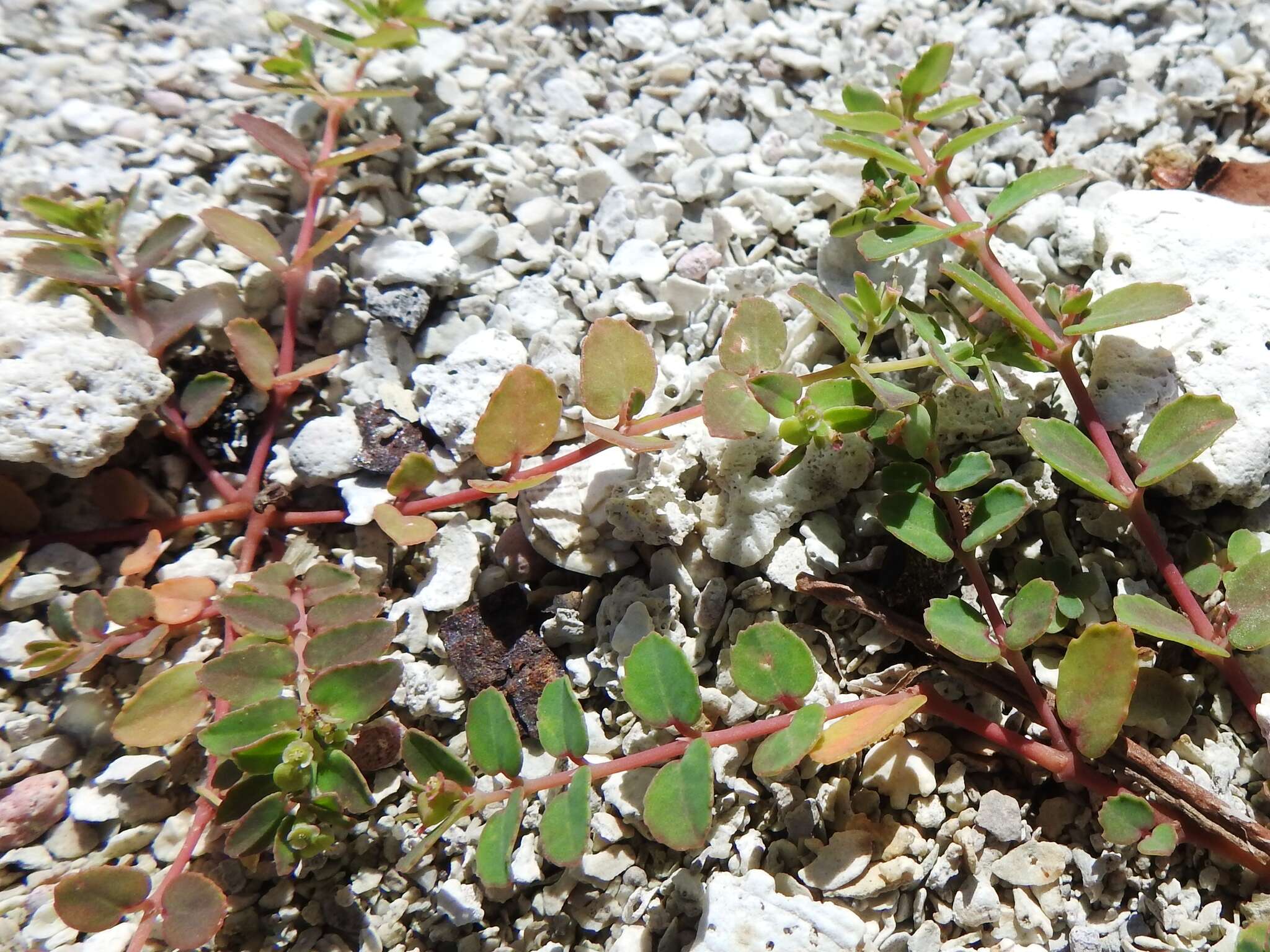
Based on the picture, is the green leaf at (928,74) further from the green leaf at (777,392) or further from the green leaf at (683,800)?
the green leaf at (683,800)


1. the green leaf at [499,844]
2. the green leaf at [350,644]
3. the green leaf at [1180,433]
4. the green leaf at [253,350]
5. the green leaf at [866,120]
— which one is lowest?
the green leaf at [499,844]

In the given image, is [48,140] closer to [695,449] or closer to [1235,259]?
[695,449]

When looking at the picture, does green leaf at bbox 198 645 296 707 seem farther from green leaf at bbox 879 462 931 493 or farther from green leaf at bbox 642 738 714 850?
green leaf at bbox 879 462 931 493

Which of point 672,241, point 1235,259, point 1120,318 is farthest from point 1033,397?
point 672,241

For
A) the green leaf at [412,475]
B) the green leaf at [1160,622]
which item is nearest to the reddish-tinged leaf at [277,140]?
the green leaf at [412,475]

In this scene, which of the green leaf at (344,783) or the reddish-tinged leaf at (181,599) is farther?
the reddish-tinged leaf at (181,599)

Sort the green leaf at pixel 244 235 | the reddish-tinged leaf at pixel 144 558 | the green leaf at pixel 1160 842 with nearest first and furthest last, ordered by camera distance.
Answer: the green leaf at pixel 1160 842, the reddish-tinged leaf at pixel 144 558, the green leaf at pixel 244 235
